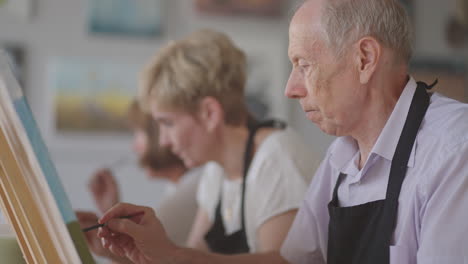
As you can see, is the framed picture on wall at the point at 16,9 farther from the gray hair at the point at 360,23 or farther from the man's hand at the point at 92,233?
the gray hair at the point at 360,23

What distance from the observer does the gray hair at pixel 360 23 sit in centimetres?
101

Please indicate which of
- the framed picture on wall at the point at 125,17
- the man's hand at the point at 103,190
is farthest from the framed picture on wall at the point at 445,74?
the man's hand at the point at 103,190

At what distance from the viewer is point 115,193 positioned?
2.22 meters

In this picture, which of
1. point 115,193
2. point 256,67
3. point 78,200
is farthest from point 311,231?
point 256,67

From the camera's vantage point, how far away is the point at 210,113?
68.1 inches

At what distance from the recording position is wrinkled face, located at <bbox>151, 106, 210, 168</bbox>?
1.73 m

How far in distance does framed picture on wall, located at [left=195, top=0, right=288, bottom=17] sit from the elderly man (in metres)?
2.21

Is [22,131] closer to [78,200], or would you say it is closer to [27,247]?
[27,247]

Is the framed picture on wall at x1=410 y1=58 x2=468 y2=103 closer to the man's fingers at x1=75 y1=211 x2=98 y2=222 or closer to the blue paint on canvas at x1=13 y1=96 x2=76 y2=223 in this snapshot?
the man's fingers at x1=75 y1=211 x2=98 y2=222

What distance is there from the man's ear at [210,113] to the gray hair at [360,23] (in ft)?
2.39

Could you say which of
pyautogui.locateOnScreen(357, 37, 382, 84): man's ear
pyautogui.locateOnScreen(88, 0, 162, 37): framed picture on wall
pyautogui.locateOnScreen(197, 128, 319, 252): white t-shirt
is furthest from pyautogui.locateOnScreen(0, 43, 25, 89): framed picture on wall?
pyautogui.locateOnScreen(357, 37, 382, 84): man's ear

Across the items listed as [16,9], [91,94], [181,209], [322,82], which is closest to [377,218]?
[322,82]

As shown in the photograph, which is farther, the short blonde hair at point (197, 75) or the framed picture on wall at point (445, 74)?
the framed picture on wall at point (445, 74)

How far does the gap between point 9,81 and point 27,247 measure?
0.21m
